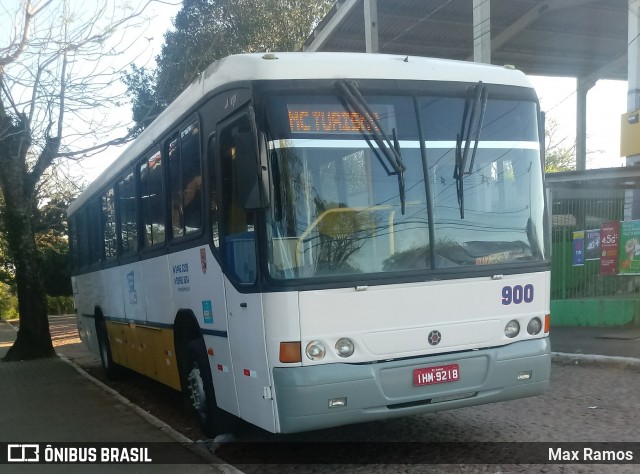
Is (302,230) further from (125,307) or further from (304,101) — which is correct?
(125,307)

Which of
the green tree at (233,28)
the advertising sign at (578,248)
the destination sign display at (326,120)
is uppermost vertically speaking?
the green tree at (233,28)

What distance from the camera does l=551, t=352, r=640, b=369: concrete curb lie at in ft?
29.0

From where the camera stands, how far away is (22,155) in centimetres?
1510

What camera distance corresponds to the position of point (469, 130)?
17.6 feet

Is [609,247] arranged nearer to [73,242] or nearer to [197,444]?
[197,444]

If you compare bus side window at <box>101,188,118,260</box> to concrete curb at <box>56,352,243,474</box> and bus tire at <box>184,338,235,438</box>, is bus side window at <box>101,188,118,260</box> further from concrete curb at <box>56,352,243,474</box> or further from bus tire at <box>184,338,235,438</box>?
bus tire at <box>184,338,235,438</box>

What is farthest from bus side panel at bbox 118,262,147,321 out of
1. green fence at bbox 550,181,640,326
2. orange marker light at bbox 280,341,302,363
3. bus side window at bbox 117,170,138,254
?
green fence at bbox 550,181,640,326

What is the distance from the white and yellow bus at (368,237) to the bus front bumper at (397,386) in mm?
11

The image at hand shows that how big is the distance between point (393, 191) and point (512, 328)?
1494 mm

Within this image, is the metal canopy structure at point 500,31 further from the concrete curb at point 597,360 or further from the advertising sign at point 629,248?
the concrete curb at point 597,360

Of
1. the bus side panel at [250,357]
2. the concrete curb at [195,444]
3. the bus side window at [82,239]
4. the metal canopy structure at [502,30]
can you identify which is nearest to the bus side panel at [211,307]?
the bus side panel at [250,357]

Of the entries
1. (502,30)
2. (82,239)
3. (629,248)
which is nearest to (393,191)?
(629,248)

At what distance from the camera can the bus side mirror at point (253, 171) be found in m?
4.75

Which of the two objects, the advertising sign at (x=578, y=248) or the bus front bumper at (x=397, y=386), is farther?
the advertising sign at (x=578, y=248)
